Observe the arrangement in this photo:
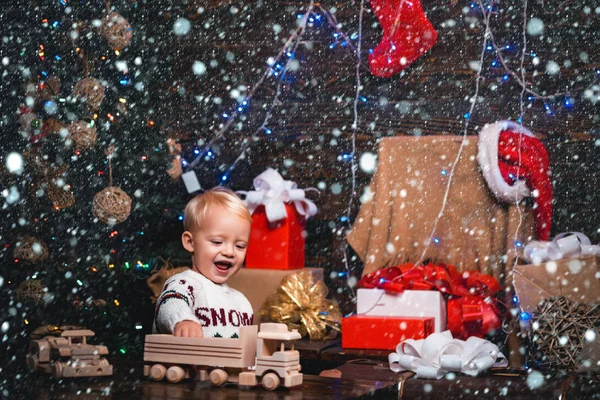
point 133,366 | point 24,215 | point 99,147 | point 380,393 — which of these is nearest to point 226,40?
point 99,147

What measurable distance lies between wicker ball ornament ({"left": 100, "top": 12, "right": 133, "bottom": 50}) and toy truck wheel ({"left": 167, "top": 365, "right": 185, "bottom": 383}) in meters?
1.81

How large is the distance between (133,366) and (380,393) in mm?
707

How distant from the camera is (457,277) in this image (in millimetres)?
Result: 3127

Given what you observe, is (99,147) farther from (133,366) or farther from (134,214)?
(133,366)

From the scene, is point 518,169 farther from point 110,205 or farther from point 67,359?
point 67,359

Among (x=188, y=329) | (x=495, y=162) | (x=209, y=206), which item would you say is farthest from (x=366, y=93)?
(x=188, y=329)

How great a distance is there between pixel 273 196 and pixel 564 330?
1321 millimetres

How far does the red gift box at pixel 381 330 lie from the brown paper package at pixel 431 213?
438 mm

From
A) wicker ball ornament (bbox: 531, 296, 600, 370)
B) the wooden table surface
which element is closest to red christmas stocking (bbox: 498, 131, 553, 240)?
wicker ball ornament (bbox: 531, 296, 600, 370)

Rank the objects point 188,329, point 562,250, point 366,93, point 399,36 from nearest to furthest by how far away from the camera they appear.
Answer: point 188,329 → point 562,250 → point 399,36 → point 366,93

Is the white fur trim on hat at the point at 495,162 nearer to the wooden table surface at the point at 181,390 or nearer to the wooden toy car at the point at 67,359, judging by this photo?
the wooden table surface at the point at 181,390

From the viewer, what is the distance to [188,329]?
2.12 meters

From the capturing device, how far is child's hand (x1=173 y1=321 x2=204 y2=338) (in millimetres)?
2109

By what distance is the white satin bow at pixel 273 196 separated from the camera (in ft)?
10.9
